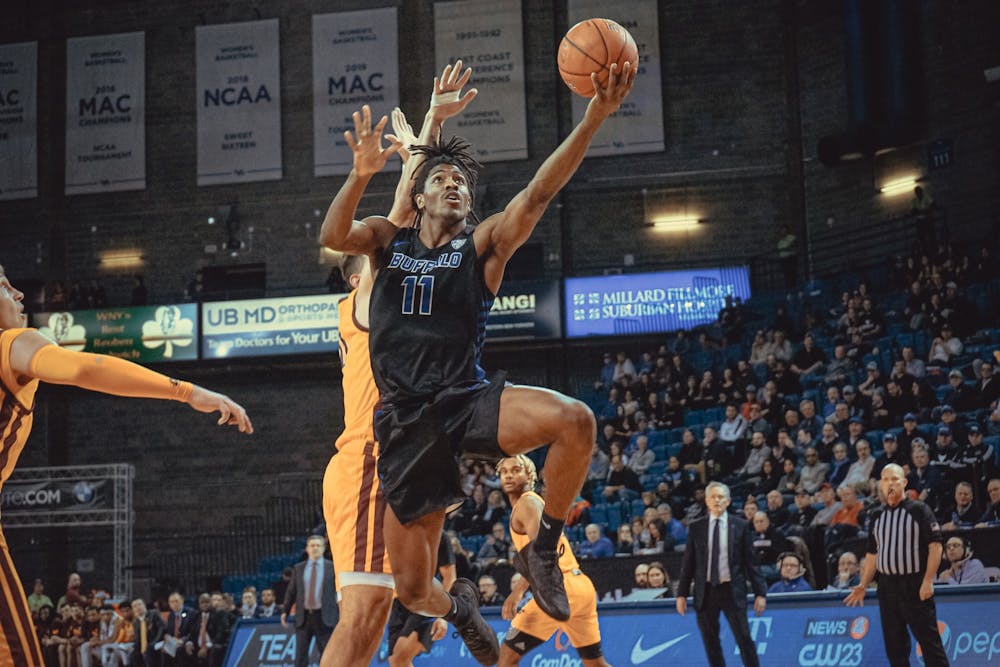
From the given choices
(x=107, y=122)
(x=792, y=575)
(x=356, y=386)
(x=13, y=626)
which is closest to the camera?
(x=13, y=626)

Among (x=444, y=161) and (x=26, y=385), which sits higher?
(x=444, y=161)

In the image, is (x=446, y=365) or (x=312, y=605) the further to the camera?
(x=312, y=605)

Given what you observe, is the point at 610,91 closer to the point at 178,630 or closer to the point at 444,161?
the point at 444,161

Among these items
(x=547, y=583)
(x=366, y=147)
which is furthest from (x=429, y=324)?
(x=547, y=583)

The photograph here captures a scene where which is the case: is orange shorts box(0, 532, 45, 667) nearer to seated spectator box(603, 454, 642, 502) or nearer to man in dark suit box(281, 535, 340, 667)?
man in dark suit box(281, 535, 340, 667)

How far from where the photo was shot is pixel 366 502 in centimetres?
591

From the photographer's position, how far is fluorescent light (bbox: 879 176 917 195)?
873 inches

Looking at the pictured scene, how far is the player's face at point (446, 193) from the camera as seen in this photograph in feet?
17.0

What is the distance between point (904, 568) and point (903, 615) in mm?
358

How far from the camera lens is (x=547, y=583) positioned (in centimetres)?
485

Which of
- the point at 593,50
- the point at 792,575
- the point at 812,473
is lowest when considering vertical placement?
the point at 792,575

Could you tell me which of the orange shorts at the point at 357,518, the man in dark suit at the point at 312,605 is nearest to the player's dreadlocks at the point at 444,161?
the orange shorts at the point at 357,518

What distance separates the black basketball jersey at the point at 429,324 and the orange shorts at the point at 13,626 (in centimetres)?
157

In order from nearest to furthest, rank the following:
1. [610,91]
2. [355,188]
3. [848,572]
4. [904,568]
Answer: [610,91] → [355,188] → [904,568] → [848,572]
